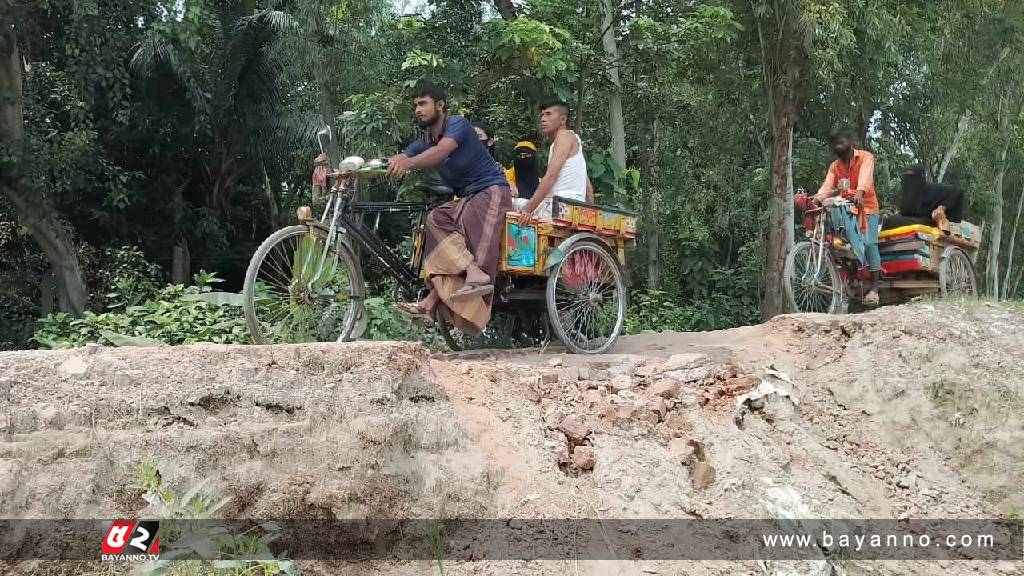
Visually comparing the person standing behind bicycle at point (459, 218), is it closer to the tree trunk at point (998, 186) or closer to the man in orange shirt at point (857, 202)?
the man in orange shirt at point (857, 202)

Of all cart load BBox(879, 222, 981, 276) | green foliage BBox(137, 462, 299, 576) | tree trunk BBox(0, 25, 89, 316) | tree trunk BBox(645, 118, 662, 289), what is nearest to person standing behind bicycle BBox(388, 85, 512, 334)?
green foliage BBox(137, 462, 299, 576)

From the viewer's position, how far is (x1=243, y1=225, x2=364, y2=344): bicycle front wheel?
495 centimetres

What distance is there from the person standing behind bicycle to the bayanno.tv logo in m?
→ 2.24

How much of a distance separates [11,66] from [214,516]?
10.9 meters

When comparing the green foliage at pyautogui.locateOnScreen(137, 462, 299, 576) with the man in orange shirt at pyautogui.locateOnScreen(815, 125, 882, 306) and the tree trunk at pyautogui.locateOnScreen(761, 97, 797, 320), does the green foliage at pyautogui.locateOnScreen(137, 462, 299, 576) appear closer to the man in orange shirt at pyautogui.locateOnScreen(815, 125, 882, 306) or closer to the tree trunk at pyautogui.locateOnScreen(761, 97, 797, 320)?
the man in orange shirt at pyautogui.locateOnScreen(815, 125, 882, 306)

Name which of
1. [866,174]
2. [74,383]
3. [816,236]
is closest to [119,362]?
[74,383]

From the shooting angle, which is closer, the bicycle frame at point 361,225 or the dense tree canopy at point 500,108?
the bicycle frame at point 361,225

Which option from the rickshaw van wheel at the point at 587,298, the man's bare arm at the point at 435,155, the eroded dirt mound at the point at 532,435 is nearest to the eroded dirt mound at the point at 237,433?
the eroded dirt mound at the point at 532,435

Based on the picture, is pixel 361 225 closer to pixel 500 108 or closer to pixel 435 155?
pixel 435 155

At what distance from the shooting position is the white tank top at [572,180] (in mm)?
6629

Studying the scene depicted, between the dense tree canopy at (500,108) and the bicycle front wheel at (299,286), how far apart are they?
5.02 metres

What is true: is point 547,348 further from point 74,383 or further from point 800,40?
point 800,40

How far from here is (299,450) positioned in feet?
12.8

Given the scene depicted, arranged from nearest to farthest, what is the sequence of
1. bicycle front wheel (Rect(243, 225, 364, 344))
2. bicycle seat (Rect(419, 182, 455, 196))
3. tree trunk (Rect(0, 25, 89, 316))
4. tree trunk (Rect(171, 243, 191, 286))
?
1. bicycle front wheel (Rect(243, 225, 364, 344))
2. bicycle seat (Rect(419, 182, 455, 196))
3. tree trunk (Rect(0, 25, 89, 316))
4. tree trunk (Rect(171, 243, 191, 286))
